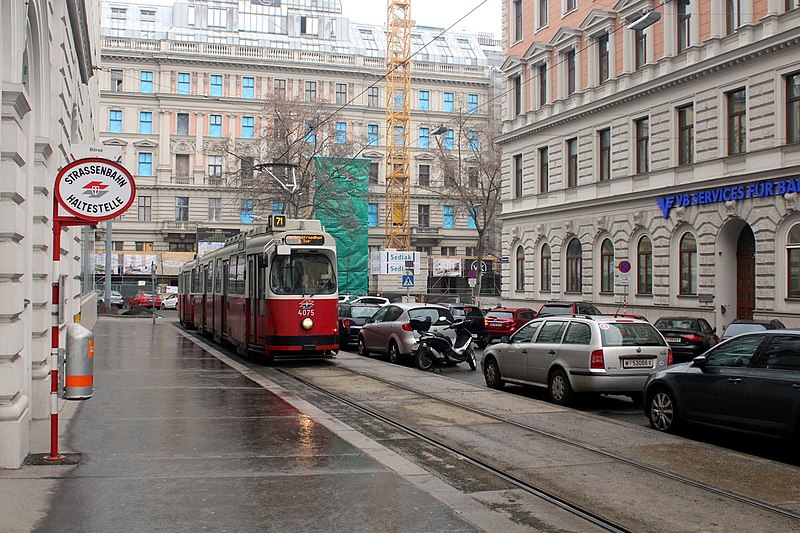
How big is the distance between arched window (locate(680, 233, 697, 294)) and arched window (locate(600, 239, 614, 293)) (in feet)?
15.2

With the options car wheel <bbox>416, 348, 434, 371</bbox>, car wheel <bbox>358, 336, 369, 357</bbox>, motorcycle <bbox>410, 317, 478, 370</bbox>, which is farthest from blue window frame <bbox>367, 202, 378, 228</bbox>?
car wheel <bbox>416, 348, 434, 371</bbox>

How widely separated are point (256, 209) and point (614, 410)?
143 ft

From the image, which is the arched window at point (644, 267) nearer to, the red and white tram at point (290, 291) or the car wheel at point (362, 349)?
the car wheel at point (362, 349)

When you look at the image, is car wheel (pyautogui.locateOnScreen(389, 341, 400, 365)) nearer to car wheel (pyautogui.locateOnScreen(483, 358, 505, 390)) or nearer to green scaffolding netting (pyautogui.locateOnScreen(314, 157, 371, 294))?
car wheel (pyautogui.locateOnScreen(483, 358, 505, 390))

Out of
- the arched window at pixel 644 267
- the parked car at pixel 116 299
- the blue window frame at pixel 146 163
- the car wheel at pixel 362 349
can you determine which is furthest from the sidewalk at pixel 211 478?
the blue window frame at pixel 146 163

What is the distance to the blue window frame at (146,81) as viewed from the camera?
243 feet

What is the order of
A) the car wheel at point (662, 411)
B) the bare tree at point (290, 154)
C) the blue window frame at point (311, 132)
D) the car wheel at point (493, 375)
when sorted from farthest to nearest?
the bare tree at point (290, 154), the blue window frame at point (311, 132), the car wheel at point (493, 375), the car wheel at point (662, 411)

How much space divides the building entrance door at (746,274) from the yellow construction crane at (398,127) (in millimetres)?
42136

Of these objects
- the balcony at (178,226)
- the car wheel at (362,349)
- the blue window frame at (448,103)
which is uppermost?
the blue window frame at (448,103)

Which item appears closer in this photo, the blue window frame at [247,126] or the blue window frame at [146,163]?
the blue window frame at [146,163]

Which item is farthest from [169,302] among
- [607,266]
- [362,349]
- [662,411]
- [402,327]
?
[662,411]

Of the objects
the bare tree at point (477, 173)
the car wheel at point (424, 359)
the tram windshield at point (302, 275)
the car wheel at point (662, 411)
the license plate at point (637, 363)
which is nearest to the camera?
the car wheel at point (662, 411)

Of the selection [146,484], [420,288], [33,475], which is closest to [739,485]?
[146,484]

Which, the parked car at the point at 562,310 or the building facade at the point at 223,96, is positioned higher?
the building facade at the point at 223,96
